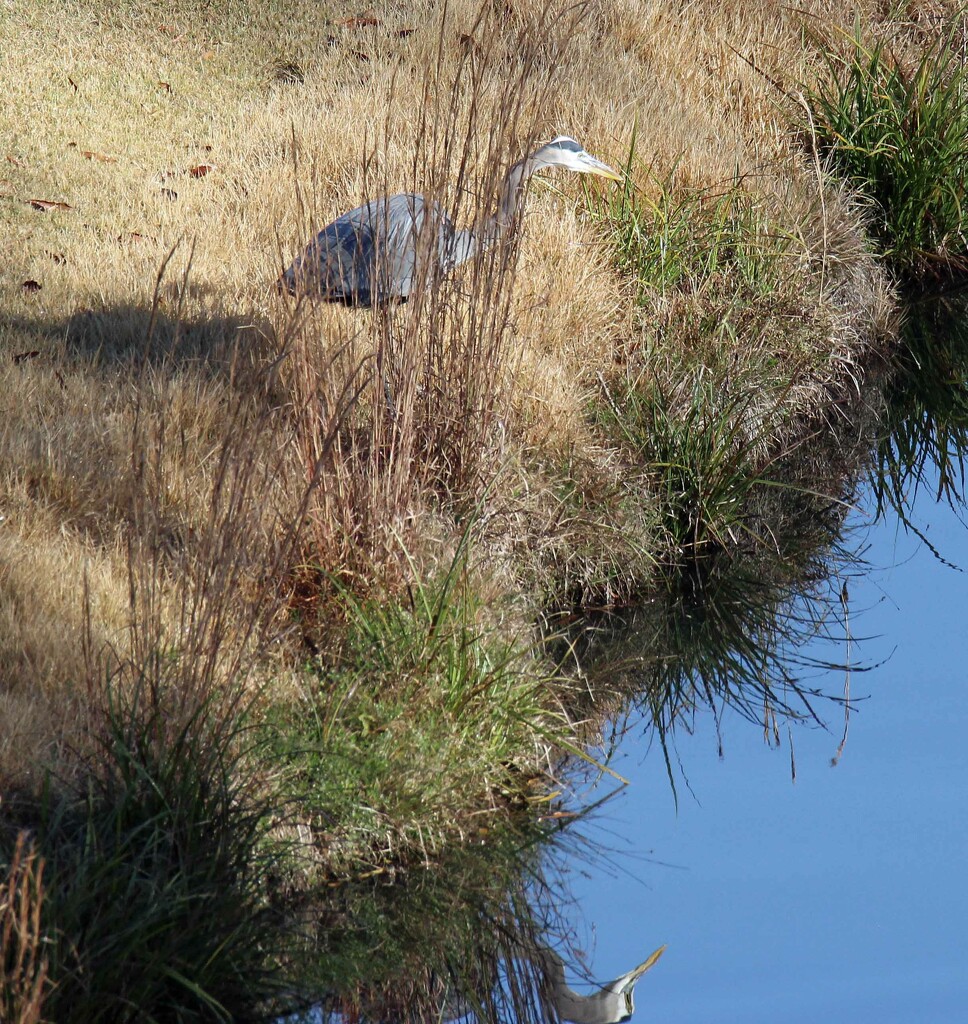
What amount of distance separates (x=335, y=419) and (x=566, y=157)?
2.35 metres

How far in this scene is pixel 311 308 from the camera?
3.87 meters

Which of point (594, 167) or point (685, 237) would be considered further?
point (685, 237)

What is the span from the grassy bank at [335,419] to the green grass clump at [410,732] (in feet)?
0.04


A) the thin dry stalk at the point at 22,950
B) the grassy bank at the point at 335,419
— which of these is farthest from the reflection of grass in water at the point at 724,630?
the thin dry stalk at the point at 22,950

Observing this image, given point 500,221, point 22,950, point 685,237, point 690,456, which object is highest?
point 685,237

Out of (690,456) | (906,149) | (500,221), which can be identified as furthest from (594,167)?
(906,149)

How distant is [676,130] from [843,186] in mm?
1009

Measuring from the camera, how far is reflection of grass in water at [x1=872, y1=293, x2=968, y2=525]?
6281mm

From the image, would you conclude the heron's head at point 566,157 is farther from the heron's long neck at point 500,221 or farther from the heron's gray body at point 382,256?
the heron's long neck at point 500,221

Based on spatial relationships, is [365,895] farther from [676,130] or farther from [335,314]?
[676,130]

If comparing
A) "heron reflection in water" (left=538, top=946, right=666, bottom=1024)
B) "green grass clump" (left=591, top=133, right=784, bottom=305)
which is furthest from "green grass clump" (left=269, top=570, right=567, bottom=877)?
"green grass clump" (left=591, top=133, right=784, bottom=305)

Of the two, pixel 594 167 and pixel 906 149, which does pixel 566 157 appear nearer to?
pixel 594 167

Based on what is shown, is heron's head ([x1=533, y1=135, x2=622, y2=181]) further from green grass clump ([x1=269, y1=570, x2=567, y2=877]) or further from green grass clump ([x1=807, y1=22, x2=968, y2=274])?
green grass clump ([x1=807, y1=22, x2=968, y2=274])

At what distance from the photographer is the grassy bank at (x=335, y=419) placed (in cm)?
300
